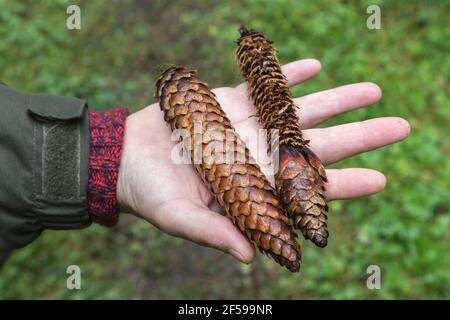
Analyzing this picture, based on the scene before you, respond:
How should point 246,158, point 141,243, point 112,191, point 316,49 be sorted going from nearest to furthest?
1. point 246,158
2. point 112,191
3. point 141,243
4. point 316,49

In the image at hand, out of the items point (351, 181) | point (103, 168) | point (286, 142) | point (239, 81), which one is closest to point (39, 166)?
point (103, 168)

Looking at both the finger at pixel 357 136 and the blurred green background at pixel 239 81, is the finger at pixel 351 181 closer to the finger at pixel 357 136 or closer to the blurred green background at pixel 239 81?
the finger at pixel 357 136

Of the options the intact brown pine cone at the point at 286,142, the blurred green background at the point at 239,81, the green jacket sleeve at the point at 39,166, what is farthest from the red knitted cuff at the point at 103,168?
the blurred green background at the point at 239,81

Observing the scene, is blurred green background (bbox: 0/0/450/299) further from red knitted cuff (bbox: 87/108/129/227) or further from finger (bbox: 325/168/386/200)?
finger (bbox: 325/168/386/200)
